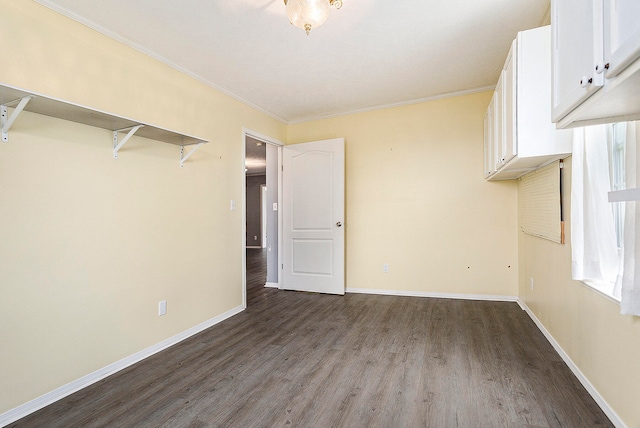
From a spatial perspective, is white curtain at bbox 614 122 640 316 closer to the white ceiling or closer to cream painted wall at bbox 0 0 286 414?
the white ceiling

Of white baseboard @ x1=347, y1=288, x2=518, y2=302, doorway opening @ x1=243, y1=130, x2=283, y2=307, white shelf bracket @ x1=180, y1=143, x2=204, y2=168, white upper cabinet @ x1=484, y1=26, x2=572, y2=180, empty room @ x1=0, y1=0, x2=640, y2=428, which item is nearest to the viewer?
empty room @ x1=0, y1=0, x2=640, y2=428

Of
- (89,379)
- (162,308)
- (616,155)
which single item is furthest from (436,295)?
(89,379)

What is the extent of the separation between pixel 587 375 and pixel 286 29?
315 cm

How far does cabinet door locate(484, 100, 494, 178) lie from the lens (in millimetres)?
3145

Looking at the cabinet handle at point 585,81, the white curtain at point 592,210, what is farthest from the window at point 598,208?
the cabinet handle at point 585,81

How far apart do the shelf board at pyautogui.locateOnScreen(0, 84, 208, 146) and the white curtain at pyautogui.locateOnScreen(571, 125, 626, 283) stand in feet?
9.40

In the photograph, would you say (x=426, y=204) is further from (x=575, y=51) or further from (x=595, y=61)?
(x=595, y=61)

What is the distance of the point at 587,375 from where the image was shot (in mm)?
1888

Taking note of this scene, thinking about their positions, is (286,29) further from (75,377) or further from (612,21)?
(75,377)

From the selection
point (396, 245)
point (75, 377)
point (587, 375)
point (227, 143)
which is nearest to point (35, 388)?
point (75, 377)

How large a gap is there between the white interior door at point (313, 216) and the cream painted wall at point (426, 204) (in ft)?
0.82

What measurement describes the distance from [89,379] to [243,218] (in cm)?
204

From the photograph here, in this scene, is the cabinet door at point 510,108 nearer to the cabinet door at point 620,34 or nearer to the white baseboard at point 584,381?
the cabinet door at point 620,34

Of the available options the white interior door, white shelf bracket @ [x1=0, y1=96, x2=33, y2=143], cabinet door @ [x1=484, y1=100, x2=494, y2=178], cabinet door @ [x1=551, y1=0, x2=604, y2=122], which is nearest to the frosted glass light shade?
cabinet door @ [x1=551, y1=0, x2=604, y2=122]
